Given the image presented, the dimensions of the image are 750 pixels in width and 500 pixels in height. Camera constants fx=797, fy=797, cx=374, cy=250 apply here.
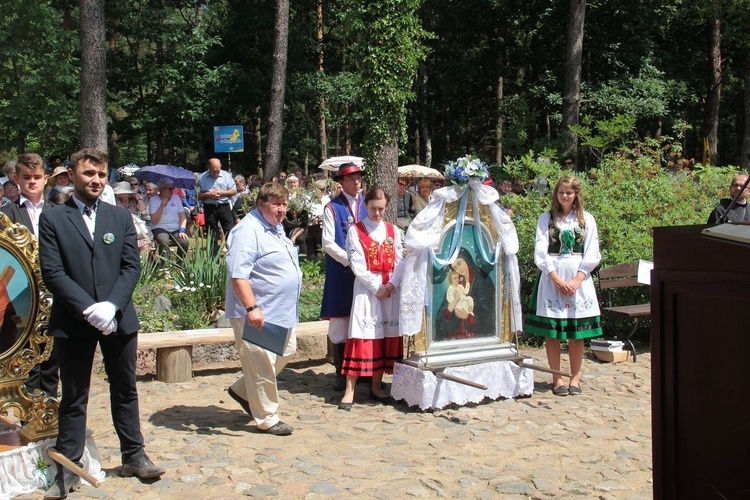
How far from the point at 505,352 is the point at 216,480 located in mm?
3107

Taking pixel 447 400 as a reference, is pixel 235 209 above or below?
above

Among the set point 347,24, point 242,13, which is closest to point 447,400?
point 347,24

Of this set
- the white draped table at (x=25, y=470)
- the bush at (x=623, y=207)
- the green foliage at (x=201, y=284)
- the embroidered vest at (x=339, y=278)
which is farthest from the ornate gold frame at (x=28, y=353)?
the bush at (x=623, y=207)

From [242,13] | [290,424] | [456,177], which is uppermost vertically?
[242,13]

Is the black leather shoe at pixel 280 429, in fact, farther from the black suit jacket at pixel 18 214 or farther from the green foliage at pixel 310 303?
the green foliage at pixel 310 303

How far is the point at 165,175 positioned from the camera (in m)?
17.7

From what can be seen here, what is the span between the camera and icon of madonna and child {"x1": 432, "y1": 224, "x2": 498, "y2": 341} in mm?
6793

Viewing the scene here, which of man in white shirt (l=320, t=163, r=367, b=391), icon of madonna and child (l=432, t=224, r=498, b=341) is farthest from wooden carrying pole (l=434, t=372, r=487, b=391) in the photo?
man in white shirt (l=320, t=163, r=367, b=391)

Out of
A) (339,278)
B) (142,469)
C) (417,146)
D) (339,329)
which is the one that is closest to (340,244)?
(339,278)

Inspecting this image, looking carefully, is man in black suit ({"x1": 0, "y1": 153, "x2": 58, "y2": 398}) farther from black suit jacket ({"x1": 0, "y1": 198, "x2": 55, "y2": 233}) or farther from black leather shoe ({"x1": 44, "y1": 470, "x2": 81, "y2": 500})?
black leather shoe ({"x1": 44, "y1": 470, "x2": 81, "y2": 500})

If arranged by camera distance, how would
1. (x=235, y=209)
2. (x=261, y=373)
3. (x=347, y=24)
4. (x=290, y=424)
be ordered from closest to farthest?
(x=261, y=373) < (x=290, y=424) < (x=347, y=24) < (x=235, y=209)

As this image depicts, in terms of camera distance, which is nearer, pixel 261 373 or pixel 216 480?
pixel 216 480

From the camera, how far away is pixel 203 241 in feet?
31.2

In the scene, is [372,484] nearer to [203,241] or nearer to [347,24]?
[203,241]
